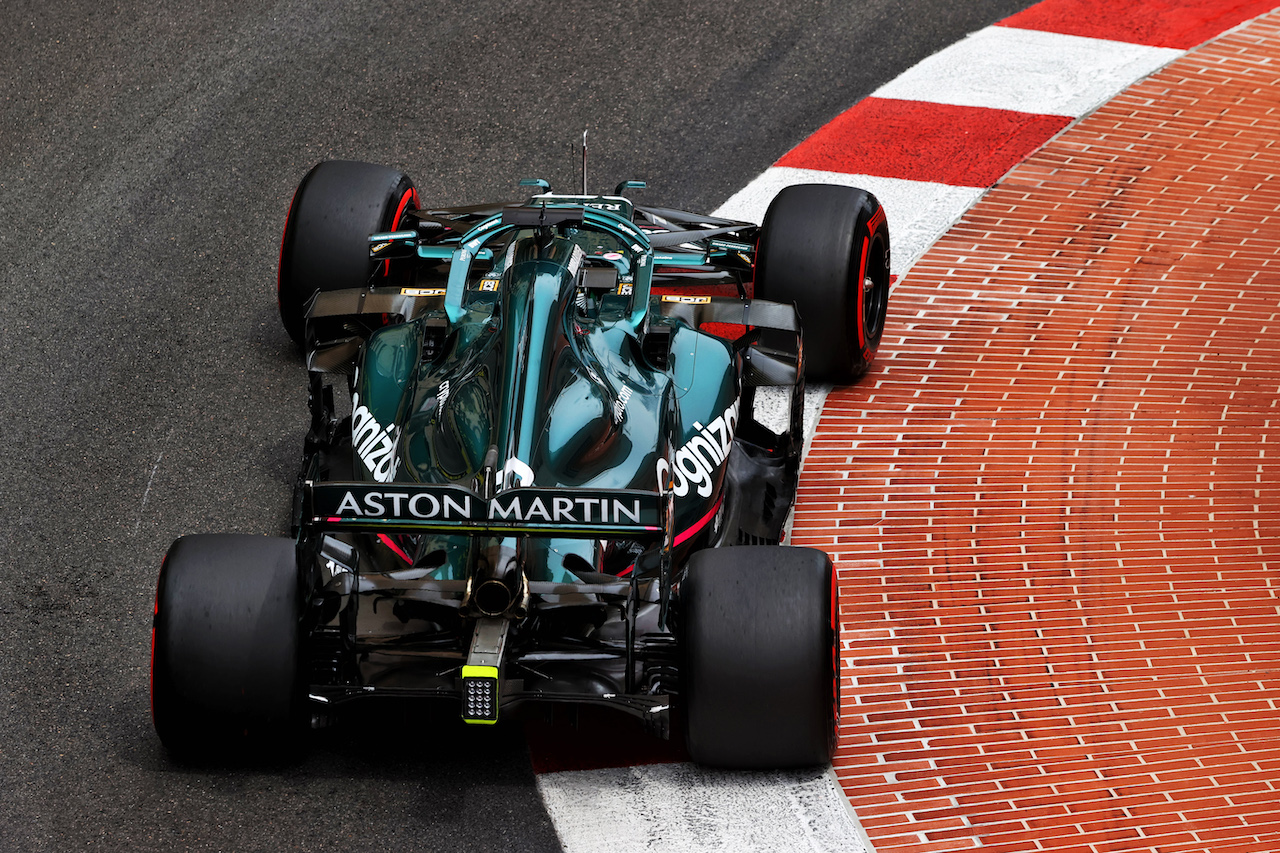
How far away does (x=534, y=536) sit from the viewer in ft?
16.2

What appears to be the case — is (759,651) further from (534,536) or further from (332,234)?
(332,234)

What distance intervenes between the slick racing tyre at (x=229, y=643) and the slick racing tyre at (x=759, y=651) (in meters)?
1.30

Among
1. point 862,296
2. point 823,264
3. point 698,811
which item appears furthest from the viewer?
point 862,296

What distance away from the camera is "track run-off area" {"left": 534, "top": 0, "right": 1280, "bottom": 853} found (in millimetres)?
5371

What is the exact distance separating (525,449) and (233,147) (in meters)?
5.33

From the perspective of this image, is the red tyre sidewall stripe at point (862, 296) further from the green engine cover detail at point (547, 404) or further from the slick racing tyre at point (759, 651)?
the slick racing tyre at point (759, 651)

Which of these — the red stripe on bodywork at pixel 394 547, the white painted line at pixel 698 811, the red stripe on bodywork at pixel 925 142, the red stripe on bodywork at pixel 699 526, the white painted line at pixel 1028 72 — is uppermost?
the white painted line at pixel 1028 72

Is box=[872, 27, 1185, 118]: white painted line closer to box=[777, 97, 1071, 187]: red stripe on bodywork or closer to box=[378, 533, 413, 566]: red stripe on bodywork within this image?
box=[777, 97, 1071, 187]: red stripe on bodywork

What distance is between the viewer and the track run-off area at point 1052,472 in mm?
5371

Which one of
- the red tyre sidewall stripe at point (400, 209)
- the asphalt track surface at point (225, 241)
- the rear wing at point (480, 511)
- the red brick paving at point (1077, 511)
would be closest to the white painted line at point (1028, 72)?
the asphalt track surface at point (225, 241)

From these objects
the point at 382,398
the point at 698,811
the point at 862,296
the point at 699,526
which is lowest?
the point at 698,811

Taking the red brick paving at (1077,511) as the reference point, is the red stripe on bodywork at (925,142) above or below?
above

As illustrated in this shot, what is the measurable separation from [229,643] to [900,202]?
5647mm

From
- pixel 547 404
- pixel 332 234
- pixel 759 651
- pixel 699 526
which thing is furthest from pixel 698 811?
pixel 332 234
